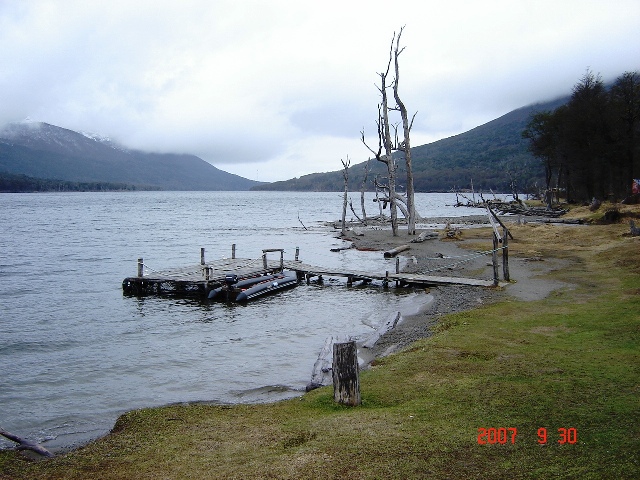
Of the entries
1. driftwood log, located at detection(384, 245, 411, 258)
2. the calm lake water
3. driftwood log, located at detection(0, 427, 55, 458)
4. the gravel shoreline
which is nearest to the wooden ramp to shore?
the calm lake water

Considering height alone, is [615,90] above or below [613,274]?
above

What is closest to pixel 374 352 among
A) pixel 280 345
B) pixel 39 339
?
pixel 280 345

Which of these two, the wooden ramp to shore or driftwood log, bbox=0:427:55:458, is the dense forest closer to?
the wooden ramp to shore

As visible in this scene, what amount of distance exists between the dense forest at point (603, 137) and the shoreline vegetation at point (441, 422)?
52100mm

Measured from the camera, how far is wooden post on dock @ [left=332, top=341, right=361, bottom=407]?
9625mm

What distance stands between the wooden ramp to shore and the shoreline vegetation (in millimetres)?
11152

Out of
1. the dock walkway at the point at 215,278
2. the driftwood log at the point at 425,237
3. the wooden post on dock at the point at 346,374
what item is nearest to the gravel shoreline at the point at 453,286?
the driftwood log at the point at 425,237

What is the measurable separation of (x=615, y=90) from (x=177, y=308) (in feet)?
204

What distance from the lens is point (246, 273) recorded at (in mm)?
29016

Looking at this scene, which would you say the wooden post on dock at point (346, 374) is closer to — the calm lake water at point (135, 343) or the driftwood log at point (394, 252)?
the calm lake water at point (135, 343)

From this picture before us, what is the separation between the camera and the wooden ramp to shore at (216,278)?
1059 inches

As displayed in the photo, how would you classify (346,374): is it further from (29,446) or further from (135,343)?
(135,343)

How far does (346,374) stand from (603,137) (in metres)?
63.7

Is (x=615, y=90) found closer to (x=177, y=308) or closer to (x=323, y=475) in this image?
(x=177, y=308)
